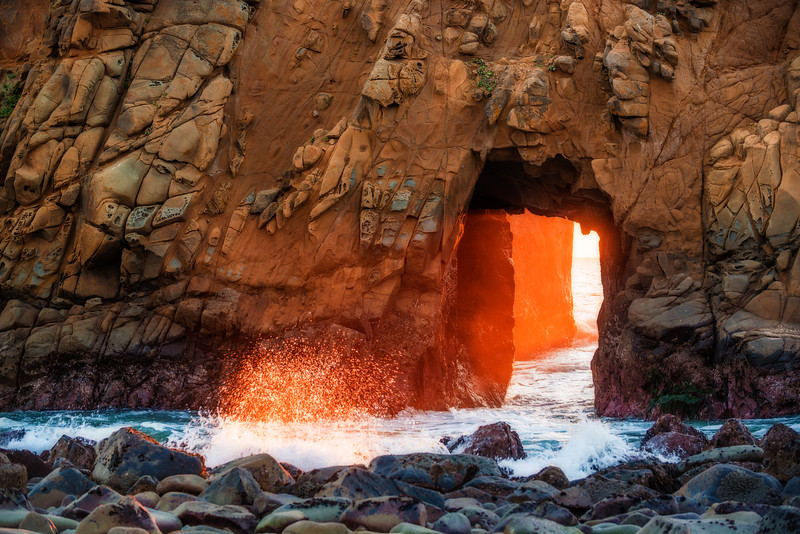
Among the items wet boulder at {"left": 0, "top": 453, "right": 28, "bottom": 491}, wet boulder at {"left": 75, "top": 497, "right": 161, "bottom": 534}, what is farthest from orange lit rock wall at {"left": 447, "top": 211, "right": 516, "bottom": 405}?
wet boulder at {"left": 75, "top": 497, "right": 161, "bottom": 534}

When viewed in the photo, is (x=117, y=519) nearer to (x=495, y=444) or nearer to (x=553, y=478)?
(x=553, y=478)

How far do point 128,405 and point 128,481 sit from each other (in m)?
9.89

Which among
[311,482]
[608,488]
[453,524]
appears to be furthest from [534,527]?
[311,482]

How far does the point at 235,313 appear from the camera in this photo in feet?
57.4

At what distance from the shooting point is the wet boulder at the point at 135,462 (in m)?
7.78

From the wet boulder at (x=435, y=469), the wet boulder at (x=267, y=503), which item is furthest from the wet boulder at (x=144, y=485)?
the wet boulder at (x=435, y=469)

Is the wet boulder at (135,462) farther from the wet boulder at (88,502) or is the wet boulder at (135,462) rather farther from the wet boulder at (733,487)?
the wet boulder at (733,487)

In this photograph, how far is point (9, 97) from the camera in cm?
1981

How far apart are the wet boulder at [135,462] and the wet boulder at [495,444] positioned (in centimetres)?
372

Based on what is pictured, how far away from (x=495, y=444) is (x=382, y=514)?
500 centimetres

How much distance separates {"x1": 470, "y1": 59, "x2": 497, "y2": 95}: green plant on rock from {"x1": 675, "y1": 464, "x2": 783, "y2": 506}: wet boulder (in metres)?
12.8

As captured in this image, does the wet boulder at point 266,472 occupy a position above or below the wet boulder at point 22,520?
below

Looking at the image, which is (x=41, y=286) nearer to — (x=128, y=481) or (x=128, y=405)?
(x=128, y=405)

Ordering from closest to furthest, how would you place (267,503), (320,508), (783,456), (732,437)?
(320,508)
(267,503)
(783,456)
(732,437)
